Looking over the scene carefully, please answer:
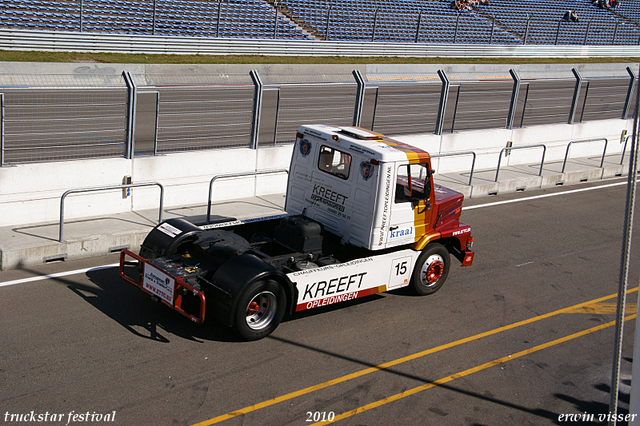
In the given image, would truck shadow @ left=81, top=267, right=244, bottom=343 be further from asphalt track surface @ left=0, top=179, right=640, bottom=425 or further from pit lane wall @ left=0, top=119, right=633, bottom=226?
pit lane wall @ left=0, top=119, right=633, bottom=226

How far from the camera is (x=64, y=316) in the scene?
319 inches

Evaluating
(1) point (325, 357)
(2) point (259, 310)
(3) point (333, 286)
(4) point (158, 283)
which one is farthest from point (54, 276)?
(1) point (325, 357)

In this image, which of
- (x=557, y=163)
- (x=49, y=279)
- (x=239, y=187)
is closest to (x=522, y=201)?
(x=557, y=163)

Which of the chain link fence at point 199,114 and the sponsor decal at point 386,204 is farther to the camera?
the chain link fence at point 199,114

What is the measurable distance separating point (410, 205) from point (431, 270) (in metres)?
1.14

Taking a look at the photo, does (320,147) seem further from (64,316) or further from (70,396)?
(70,396)

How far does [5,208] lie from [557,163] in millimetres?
14569

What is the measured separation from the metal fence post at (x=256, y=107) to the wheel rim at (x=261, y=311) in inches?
227

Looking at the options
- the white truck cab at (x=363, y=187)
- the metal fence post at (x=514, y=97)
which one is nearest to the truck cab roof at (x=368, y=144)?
the white truck cab at (x=363, y=187)

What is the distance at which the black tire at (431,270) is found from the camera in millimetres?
9500

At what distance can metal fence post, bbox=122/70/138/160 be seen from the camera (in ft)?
36.8

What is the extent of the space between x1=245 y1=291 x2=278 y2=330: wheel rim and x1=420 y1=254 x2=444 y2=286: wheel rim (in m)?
2.65

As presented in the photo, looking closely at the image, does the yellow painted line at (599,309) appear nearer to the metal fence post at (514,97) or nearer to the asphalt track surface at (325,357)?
the asphalt track surface at (325,357)

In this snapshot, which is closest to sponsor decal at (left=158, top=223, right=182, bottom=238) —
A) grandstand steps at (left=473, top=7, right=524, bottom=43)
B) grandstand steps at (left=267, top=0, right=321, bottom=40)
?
grandstand steps at (left=267, top=0, right=321, bottom=40)
